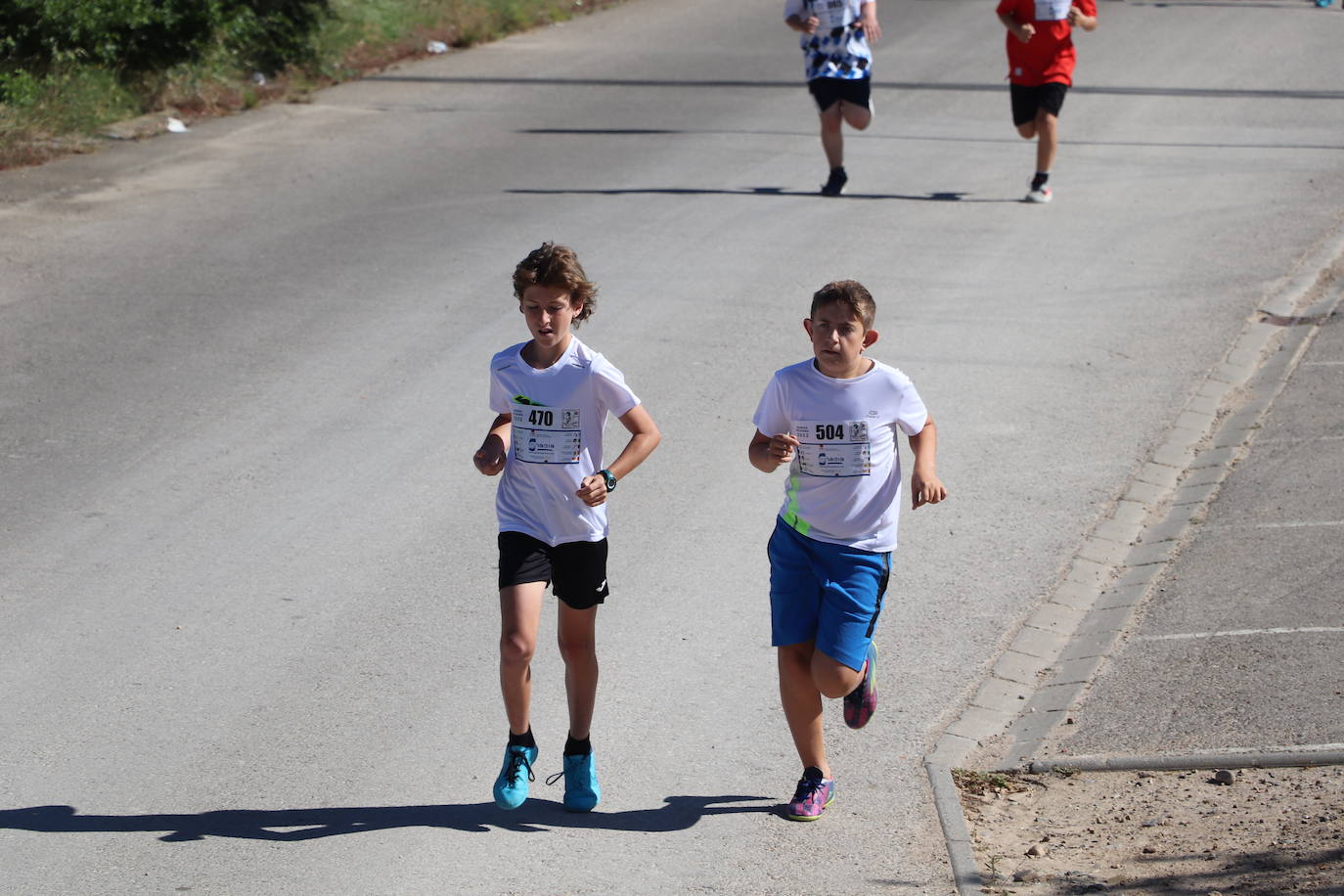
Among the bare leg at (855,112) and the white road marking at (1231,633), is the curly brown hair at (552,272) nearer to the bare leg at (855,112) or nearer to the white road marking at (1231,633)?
the white road marking at (1231,633)

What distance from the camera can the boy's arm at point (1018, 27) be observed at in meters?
12.8

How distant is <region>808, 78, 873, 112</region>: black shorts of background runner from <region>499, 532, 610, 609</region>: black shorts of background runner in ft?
29.0

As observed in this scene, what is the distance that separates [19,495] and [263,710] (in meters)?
2.64

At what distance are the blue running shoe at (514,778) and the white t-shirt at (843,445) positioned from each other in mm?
1137

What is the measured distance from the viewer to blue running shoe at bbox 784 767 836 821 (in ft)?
17.2

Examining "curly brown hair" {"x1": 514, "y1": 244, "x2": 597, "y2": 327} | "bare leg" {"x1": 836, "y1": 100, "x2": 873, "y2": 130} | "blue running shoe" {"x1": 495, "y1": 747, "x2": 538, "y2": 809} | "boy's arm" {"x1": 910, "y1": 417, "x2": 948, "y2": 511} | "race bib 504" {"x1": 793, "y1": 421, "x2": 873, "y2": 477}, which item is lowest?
"bare leg" {"x1": 836, "y1": 100, "x2": 873, "y2": 130}

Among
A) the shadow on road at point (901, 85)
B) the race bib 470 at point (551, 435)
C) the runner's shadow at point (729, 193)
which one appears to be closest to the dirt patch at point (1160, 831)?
the race bib 470 at point (551, 435)

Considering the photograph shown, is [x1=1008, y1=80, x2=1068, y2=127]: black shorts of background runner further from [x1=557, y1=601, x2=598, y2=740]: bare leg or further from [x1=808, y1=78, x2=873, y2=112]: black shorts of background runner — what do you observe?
[x1=557, y1=601, x2=598, y2=740]: bare leg

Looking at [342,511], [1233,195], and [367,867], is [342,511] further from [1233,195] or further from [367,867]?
[1233,195]

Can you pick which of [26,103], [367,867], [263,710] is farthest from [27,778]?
[26,103]

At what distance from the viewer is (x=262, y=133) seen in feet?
52.7

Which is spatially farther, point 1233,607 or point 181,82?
point 181,82

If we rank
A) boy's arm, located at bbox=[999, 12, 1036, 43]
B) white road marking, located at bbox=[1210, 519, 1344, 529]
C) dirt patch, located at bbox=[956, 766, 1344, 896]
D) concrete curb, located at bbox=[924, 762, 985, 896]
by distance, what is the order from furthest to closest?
boy's arm, located at bbox=[999, 12, 1036, 43]
white road marking, located at bbox=[1210, 519, 1344, 529]
concrete curb, located at bbox=[924, 762, 985, 896]
dirt patch, located at bbox=[956, 766, 1344, 896]

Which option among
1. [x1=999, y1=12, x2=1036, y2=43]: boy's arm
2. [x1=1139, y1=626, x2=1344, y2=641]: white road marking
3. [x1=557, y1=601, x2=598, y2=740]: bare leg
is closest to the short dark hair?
[x1=557, y1=601, x2=598, y2=740]: bare leg
